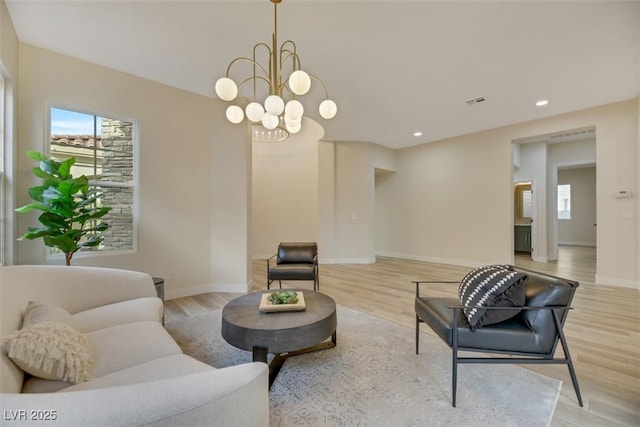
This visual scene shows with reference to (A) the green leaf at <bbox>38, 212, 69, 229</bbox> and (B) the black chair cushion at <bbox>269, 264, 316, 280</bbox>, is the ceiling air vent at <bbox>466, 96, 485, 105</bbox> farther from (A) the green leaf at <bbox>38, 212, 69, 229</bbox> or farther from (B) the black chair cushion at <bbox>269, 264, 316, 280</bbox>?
(A) the green leaf at <bbox>38, 212, 69, 229</bbox>

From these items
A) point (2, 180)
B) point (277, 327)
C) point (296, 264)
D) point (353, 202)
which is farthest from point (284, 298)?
point (353, 202)

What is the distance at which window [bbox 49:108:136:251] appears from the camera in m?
3.04

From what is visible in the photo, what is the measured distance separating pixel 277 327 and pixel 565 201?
38.6 feet

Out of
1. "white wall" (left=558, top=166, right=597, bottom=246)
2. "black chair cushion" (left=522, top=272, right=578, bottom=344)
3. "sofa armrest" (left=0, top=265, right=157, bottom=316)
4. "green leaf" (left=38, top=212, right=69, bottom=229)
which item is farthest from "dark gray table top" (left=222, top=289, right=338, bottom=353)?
"white wall" (left=558, top=166, right=597, bottom=246)

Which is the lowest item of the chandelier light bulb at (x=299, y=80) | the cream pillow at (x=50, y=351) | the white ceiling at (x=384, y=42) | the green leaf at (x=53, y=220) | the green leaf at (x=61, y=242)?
the cream pillow at (x=50, y=351)

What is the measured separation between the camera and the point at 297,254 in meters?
4.31

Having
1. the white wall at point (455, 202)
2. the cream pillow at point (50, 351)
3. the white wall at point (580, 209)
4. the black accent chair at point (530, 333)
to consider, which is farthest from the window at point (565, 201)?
the cream pillow at point (50, 351)

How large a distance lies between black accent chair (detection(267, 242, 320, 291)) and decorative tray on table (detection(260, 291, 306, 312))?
59.4 inches

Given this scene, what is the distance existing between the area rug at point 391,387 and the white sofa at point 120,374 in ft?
2.25

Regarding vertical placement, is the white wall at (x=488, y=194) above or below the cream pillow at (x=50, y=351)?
above

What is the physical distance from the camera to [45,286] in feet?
5.89

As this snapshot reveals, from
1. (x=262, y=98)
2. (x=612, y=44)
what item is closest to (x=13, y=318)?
(x=262, y=98)

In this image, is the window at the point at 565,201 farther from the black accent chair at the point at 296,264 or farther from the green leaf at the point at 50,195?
A: the green leaf at the point at 50,195

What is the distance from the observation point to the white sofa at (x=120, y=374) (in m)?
0.72
